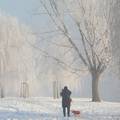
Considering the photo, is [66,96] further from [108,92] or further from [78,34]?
[108,92]

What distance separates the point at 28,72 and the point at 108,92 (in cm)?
1550

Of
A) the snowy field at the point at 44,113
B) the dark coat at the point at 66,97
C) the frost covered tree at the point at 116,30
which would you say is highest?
the frost covered tree at the point at 116,30

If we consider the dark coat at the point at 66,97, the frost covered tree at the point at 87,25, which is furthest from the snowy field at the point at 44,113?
the frost covered tree at the point at 87,25

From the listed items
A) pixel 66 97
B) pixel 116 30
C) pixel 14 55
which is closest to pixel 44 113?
pixel 66 97

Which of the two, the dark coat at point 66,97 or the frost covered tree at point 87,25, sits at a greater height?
the frost covered tree at point 87,25

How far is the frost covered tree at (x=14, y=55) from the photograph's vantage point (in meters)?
54.9

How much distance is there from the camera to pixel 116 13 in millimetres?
25672

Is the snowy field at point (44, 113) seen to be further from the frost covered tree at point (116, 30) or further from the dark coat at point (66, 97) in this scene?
the frost covered tree at point (116, 30)

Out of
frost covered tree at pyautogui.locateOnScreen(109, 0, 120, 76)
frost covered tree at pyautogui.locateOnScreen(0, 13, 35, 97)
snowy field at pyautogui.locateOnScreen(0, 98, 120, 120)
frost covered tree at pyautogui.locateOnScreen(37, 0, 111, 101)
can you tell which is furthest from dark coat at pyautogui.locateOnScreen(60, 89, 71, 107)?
frost covered tree at pyautogui.locateOnScreen(0, 13, 35, 97)

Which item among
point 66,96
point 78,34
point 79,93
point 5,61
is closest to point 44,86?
point 79,93

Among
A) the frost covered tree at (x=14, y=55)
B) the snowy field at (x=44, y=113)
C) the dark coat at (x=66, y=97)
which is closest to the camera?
the snowy field at (x=44, y=113)

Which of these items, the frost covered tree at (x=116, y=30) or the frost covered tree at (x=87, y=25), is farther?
the frost covered tree at (x=87, y=25)

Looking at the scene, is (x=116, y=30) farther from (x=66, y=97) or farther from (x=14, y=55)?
(x=14, y=55)

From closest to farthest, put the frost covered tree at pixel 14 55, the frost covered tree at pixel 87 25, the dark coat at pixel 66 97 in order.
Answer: the dark coat at pixel 66 97, the frost covered tree at pixel 87 25, the frost covered tree at pixel 14 55
